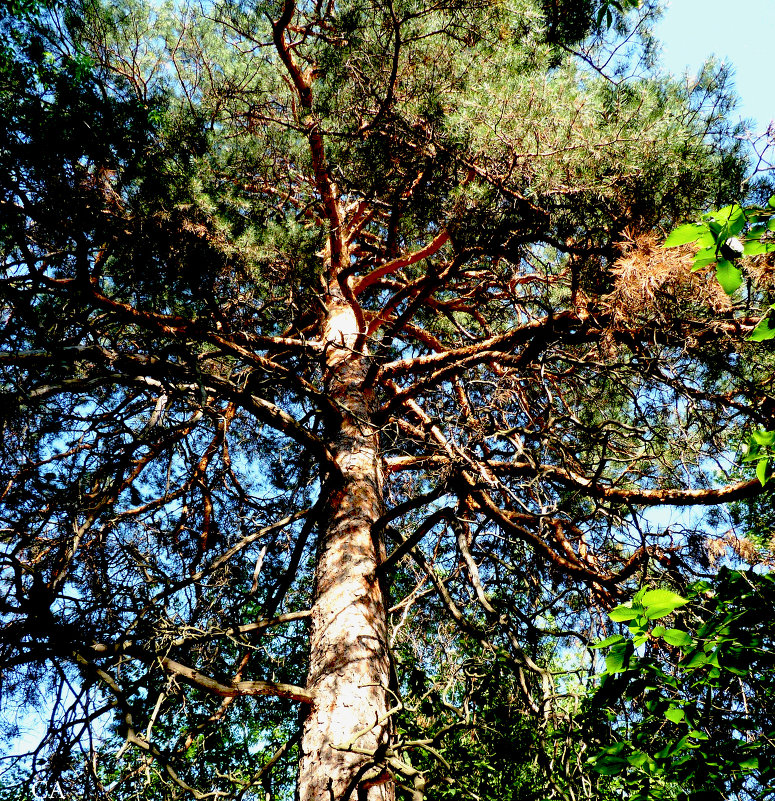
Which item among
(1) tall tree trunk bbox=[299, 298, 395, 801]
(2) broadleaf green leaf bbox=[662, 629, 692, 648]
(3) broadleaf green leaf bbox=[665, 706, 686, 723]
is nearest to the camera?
(2) broadleaf green leaf bbox=[662, 629, 692, 648]

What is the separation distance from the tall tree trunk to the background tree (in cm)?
2

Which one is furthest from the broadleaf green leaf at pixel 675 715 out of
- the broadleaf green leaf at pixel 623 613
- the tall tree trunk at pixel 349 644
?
the tall tree trunk at pixel 349 644

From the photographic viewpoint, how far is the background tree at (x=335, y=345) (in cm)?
326

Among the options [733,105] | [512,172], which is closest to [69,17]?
[512,172]

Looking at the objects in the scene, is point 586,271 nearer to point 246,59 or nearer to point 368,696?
point 368,696

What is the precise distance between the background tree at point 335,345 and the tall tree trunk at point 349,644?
2cm

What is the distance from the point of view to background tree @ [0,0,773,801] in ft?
10.7

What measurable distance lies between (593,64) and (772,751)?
14.6 feet

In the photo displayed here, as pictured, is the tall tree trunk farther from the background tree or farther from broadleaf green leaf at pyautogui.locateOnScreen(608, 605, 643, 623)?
broadleaf green leaf at pyautogui.locateOnScreen(608, 605, 643, 623)

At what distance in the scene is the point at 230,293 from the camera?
16.7 feet

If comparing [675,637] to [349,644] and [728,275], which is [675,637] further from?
[349,644]

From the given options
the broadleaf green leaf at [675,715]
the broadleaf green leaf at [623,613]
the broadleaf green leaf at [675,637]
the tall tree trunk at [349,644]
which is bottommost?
the broadleaf green leaf at [675,715]

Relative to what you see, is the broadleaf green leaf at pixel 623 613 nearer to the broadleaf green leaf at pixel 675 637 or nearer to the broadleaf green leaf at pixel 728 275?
the broadleaf green leaf at pixel 675 637

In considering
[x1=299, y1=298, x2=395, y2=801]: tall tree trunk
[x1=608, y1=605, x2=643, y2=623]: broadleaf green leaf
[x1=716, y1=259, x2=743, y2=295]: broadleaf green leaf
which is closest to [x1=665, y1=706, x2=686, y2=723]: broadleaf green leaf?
[x1=608, y1=605, x2=643, y2=623]: broadleaf green leaf
